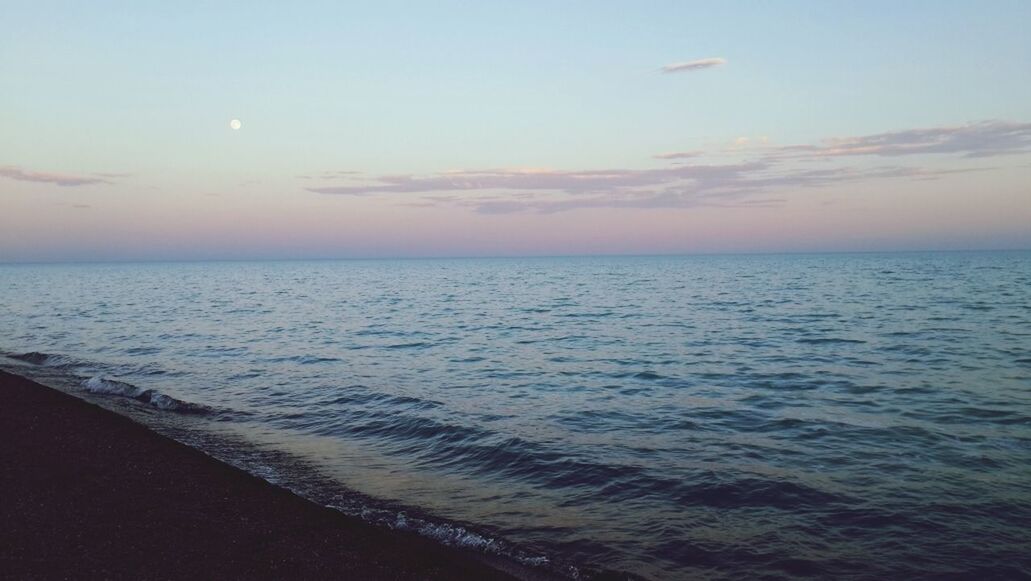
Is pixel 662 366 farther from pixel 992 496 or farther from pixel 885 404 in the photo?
pixel 992 496

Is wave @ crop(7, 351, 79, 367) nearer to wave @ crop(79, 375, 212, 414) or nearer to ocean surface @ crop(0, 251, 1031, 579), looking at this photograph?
ocean surface @ crop(0, 251, 1031, 579)

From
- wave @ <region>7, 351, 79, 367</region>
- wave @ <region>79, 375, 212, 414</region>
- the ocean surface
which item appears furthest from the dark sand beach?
wave @ <region>7, 351, 79, 367</region>

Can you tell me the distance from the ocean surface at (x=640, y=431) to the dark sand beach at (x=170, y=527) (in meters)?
1.22

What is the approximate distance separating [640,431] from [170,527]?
441 inches

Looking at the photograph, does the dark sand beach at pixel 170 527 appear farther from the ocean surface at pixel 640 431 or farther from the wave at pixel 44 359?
the wave at pixel 44 359

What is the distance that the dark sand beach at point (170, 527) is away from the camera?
26.2 ft

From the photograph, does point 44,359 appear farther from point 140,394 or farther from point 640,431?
point 640,431

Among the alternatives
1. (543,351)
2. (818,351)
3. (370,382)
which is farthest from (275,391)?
(818,351)

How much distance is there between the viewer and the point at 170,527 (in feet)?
30.1

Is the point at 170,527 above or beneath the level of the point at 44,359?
above

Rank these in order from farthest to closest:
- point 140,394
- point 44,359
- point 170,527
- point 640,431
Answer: point 44,359
point 140,394
point 640,431
point 170,527

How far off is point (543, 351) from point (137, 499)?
23.2m

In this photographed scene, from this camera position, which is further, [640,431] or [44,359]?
[44,359]

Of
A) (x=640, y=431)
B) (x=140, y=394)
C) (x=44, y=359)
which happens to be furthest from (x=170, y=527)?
(x=44, y=359)
